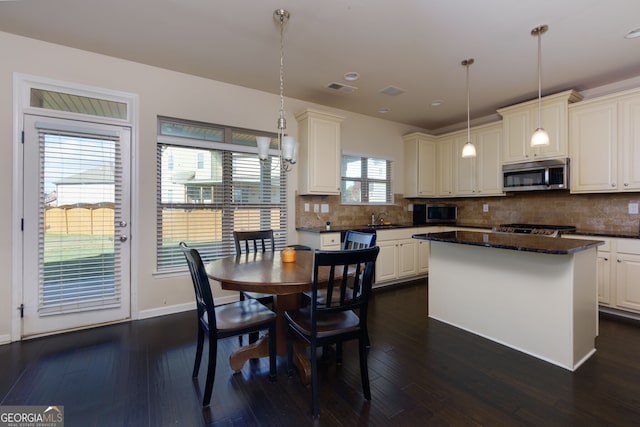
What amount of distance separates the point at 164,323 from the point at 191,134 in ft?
7.00

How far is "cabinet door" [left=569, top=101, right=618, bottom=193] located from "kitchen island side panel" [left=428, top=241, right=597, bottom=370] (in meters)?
1.68

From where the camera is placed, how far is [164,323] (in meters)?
3.02

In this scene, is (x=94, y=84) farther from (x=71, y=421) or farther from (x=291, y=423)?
(x=291, y=423)

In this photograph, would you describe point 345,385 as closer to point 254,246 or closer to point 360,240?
point 360,240

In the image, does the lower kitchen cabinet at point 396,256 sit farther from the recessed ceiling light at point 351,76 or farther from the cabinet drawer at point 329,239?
the recessed ceiling light at point 351,76

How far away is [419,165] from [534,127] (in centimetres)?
172

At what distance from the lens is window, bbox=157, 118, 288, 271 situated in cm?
330

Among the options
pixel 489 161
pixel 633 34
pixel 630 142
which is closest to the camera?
pixel 633 34

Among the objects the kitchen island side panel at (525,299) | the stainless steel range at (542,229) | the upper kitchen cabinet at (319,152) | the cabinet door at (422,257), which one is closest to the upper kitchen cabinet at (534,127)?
the stainless steel range at (542,229)

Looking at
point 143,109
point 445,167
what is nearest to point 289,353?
point 143,109

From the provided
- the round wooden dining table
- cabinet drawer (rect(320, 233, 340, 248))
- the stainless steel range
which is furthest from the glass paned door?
the stainless steel range

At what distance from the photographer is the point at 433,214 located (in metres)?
5.18

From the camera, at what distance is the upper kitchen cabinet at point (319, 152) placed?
3.97 meters

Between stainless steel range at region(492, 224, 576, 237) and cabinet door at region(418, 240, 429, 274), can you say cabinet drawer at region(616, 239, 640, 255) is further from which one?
cabinet door at region(418, 240, 429, 274)
